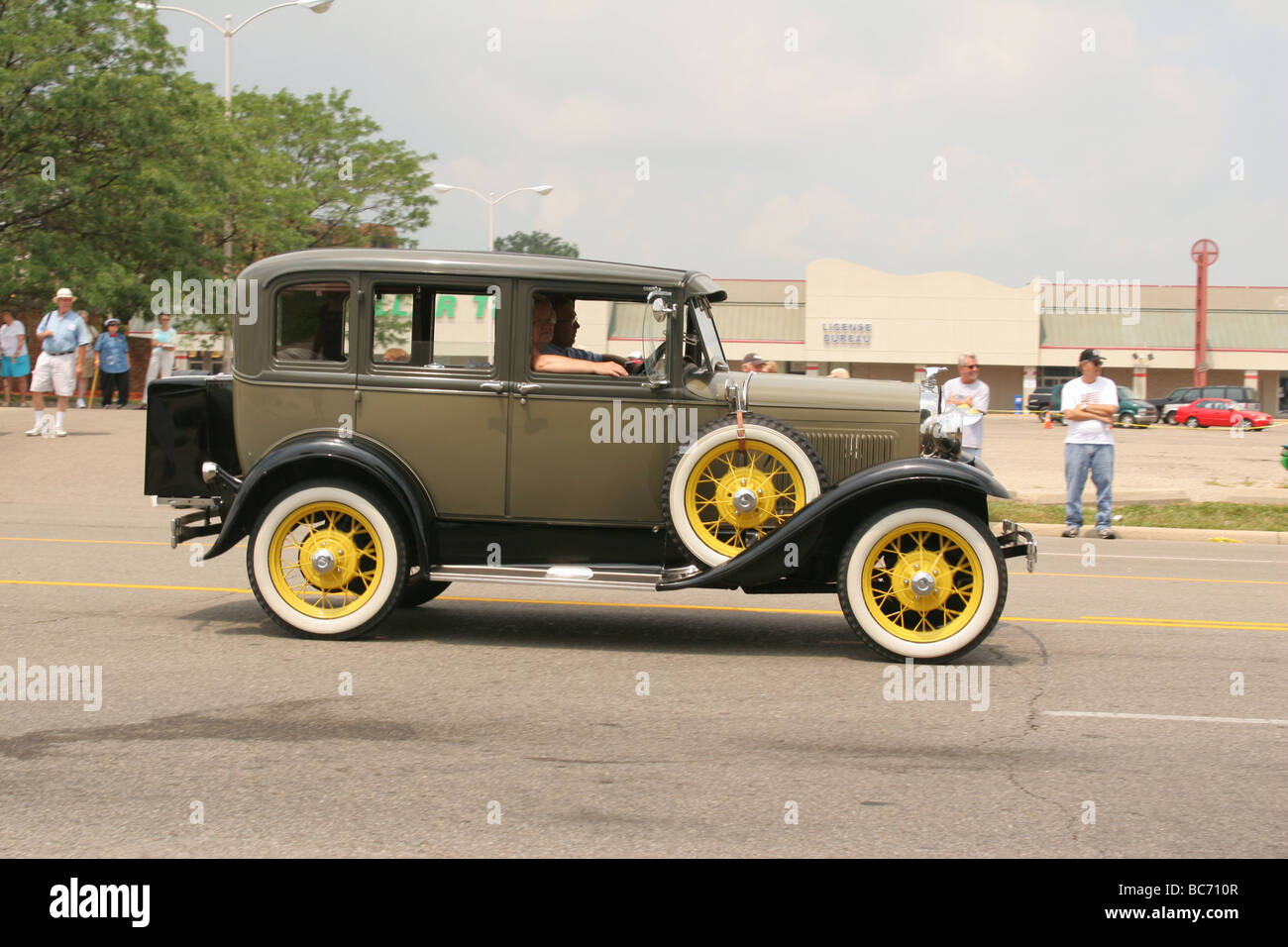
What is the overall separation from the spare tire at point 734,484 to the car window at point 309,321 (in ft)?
6.90

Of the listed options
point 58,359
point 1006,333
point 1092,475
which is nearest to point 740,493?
point 1092,475

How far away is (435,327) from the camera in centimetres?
689

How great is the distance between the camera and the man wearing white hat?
1620cm

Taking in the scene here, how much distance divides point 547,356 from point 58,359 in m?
12.1

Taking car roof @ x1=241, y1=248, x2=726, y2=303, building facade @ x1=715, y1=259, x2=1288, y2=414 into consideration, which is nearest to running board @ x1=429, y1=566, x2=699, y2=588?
car roof @ x1=241, y1=248, x2=726, y2=303

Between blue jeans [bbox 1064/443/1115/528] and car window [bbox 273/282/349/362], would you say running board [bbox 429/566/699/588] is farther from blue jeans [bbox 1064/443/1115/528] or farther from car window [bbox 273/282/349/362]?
blue jeans [bbox 1064/443/1115/528]

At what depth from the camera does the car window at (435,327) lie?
6.82 meters

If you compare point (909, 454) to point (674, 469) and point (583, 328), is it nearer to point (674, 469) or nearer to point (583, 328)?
point (674, 469)

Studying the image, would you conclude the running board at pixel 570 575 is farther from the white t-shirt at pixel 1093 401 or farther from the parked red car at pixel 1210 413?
the parked red car at pixel 1210 413

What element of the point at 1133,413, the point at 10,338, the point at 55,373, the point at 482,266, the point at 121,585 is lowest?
the point at 121,585

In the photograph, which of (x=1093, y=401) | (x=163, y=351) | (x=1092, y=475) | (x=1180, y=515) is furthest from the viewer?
(x=163, y=351)

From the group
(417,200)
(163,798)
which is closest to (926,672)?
(163,798)

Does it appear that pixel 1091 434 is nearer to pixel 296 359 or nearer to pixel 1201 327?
pixel 296 359

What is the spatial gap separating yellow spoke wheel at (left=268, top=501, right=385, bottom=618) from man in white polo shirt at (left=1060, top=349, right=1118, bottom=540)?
27.3 ft
